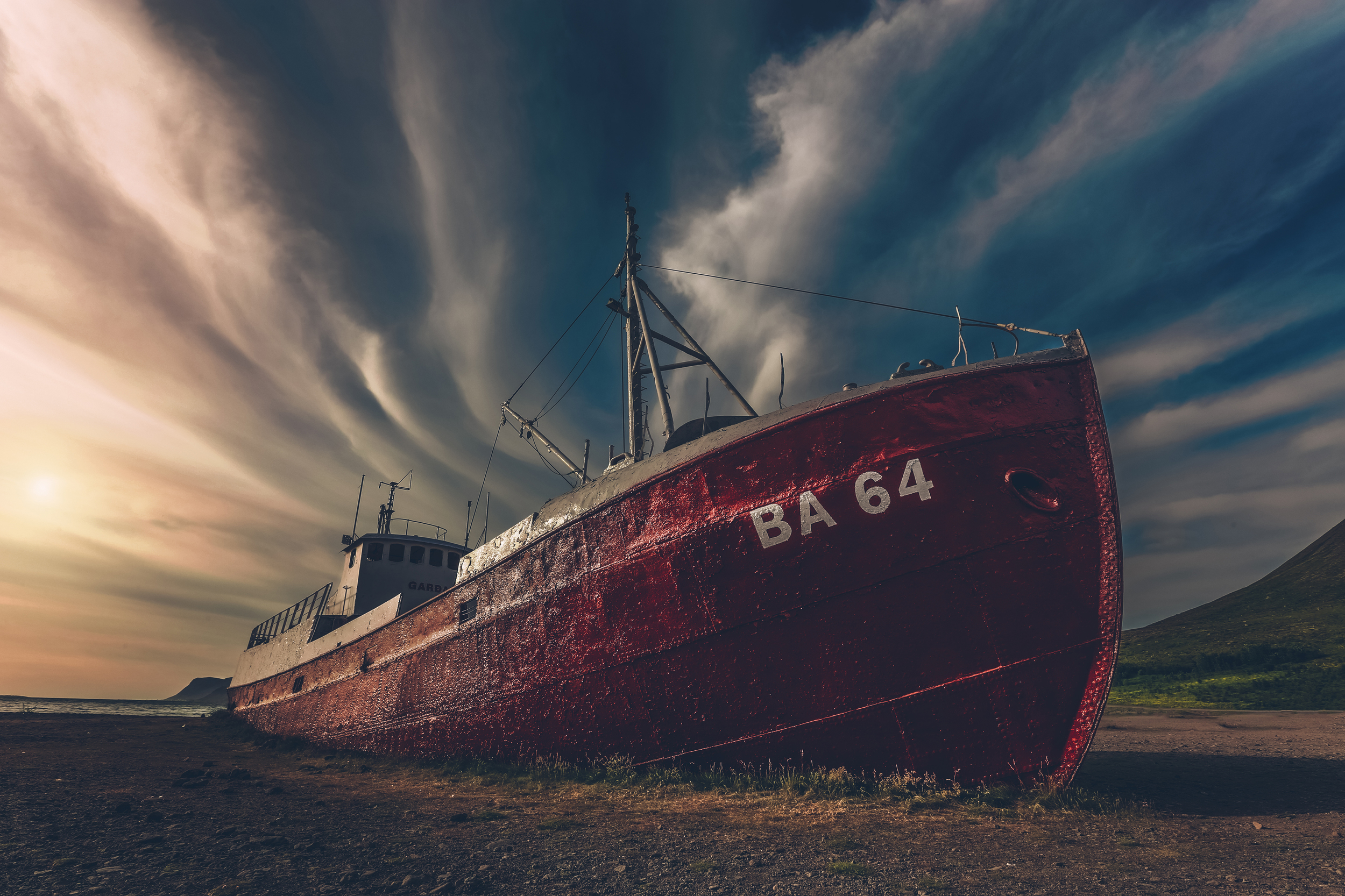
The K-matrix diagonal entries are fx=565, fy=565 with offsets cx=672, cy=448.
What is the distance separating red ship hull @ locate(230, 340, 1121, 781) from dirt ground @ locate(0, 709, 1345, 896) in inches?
28.3

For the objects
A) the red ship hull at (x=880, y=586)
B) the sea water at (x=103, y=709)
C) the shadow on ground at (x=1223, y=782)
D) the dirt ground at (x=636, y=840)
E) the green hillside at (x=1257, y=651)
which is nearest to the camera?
the dirt ground at (x=636, y=840)

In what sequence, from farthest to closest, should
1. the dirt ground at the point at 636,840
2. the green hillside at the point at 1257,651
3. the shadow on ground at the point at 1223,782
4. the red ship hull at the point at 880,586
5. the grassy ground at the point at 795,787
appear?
the green hillside at the point at 1257,651
the shadow on ground at the point at 1223,782
the red ship hull at the point at 880,586
the grassy ground at the point at 795,787
the dirt ground at the point at 636,840

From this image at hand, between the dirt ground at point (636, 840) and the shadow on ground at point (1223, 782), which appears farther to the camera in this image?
the shadow on ground at point (1223, 782)

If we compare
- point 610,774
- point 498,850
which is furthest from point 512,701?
point 498,850

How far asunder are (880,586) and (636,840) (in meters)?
3.46

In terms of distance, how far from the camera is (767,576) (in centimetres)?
652

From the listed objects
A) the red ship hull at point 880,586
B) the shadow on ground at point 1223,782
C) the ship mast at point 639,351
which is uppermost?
the ship mast at point 639,351

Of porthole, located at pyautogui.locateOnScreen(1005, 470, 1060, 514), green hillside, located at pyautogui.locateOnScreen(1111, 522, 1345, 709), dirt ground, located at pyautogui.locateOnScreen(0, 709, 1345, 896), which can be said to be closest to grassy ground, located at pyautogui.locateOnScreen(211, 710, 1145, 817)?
dirt ground, located at pyautogui.locateOnScreen(0, 709, 1345, 896)

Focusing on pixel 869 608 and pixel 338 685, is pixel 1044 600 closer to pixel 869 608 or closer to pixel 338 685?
pixel 869 608

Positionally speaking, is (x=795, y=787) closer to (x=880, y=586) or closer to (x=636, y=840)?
(x=636, y=840)

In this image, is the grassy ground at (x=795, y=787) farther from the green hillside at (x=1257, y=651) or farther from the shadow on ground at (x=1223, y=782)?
the green hillside at (x=1257, y=651)

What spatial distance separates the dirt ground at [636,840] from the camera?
4.04m

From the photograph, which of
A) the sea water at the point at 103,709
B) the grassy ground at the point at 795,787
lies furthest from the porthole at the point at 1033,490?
the sea water at the point at 103,709

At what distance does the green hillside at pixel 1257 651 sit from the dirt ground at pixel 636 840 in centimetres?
2232
